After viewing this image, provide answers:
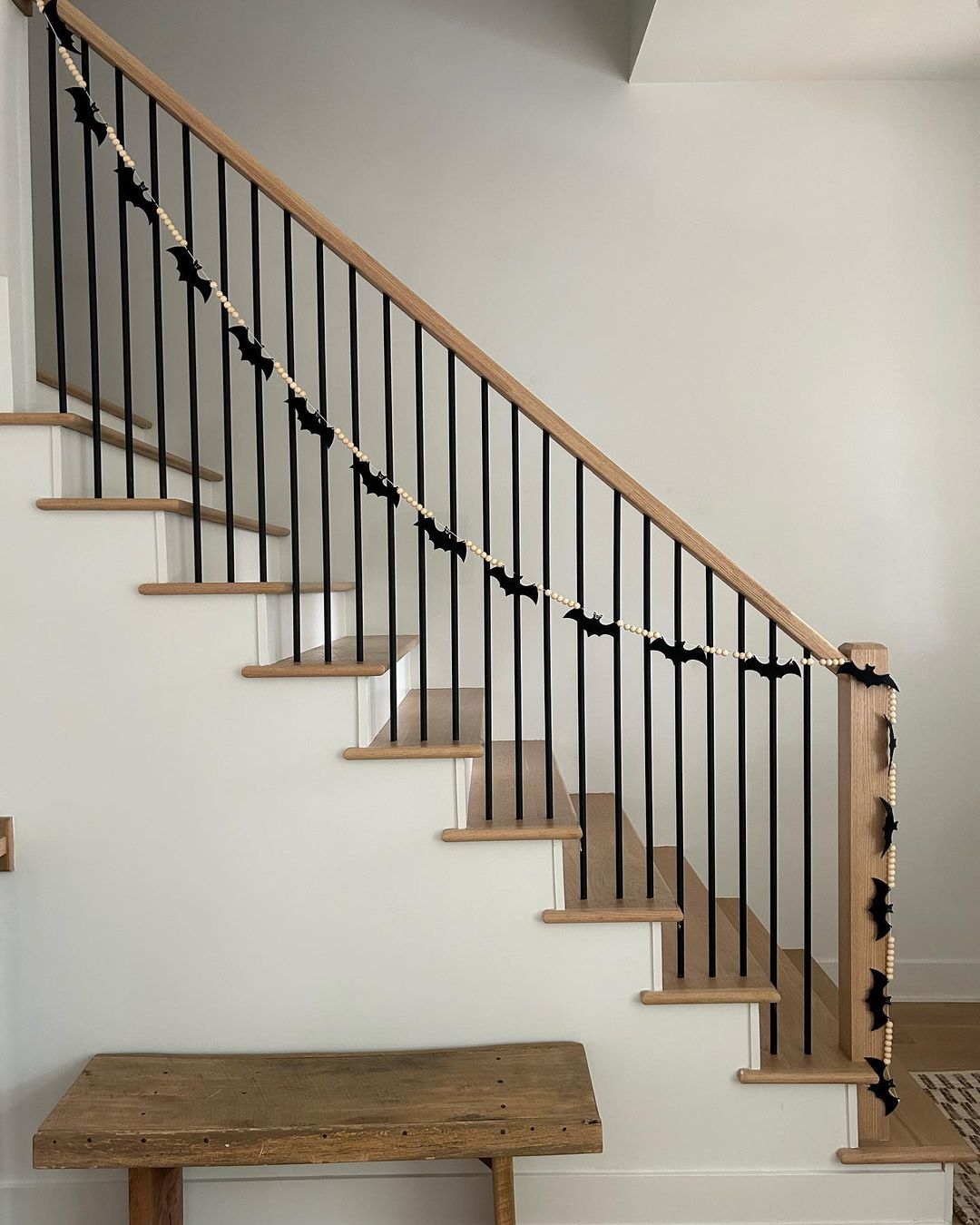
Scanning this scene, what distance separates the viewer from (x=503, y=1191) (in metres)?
2.01

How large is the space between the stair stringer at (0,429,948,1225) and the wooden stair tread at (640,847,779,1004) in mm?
41

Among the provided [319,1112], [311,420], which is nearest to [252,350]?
[311,420]

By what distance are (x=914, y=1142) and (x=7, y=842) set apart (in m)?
2.04

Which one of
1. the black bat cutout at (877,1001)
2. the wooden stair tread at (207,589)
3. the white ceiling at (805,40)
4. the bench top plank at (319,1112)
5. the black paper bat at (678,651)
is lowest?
the bench top plank at (319,1112)

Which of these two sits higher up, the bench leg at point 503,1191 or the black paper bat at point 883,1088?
the black paper bat at point 883,1088

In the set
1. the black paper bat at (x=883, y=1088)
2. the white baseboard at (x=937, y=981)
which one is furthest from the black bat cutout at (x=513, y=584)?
the white baseboard at (x=937, y=981)

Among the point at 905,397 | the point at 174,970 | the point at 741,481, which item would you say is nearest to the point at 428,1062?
the point at 174,970

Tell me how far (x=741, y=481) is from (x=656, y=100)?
1299 millimetres

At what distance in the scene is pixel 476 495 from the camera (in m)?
3.53

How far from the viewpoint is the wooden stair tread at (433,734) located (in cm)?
223

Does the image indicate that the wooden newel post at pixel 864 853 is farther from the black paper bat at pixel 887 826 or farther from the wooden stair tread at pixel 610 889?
the wooden stair tread at pixel 610 889

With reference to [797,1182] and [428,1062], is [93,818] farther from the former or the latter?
[797,1182]

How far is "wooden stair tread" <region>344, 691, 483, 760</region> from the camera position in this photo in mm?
2232

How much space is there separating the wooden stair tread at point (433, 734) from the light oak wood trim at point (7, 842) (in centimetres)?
73
